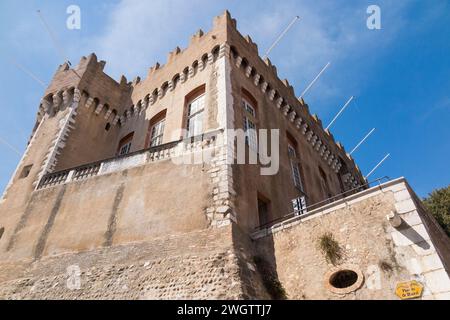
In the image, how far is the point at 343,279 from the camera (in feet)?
27.5

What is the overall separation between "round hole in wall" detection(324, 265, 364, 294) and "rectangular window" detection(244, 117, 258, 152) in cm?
573

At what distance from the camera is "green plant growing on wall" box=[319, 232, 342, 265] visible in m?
8.41

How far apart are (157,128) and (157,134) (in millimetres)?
541

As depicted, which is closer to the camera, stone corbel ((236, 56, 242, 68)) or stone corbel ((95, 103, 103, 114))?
stone corbel ((236, 56, 242, 68))

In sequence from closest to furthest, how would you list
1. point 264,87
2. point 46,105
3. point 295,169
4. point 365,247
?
1. point 365,247
2. point 295,169
3. point 264,87
4. point 46,105

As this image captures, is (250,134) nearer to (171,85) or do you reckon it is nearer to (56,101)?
(171,85)

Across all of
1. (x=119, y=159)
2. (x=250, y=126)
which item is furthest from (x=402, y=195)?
(x=119, y=159)

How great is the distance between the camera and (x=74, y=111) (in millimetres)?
16234

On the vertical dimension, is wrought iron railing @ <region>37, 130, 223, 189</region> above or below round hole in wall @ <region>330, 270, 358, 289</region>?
above

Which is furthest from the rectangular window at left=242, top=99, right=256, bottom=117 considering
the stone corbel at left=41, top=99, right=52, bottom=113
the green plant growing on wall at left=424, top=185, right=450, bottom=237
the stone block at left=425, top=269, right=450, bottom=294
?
the green plant growing on wall at left=424, top=185, right=450, bottom=237

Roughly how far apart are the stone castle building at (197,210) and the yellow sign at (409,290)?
106 mm

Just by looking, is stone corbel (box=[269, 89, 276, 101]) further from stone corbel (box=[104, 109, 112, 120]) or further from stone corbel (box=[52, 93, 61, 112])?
stone corbel (box=[52, 93, 61, 112])

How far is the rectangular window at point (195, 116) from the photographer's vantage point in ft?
45.4
